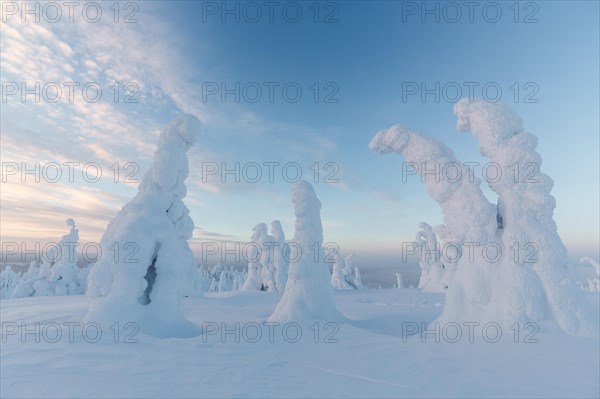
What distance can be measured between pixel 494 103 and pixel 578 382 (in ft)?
27.8

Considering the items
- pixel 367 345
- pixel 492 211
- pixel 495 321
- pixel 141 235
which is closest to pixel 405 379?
pixel 367 345

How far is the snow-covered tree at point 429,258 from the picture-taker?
108 ft

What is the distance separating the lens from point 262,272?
36.5 metres

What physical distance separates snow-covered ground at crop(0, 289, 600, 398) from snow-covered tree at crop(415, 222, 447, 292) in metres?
25.3

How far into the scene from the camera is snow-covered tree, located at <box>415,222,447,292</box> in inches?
1300

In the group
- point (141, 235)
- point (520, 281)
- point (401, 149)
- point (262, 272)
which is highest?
point (401, 149)

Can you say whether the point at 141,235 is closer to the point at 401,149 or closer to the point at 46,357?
the point at 46,357

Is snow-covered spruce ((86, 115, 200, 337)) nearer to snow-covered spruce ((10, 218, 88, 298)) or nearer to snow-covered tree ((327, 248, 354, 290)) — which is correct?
snow-covered spruce ((10, 218, 88, 298))

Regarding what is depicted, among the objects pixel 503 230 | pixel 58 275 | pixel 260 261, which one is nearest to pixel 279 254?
pixel 260 261

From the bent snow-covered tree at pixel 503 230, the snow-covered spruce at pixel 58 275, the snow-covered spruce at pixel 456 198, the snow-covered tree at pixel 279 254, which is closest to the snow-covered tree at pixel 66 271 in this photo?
the snow-covered spruce at pixel 58 275

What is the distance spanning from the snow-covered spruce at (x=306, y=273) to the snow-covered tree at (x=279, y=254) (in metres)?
21.1

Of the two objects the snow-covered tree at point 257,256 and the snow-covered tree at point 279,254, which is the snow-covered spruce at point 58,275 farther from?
the snow-covered tree at point 279,254

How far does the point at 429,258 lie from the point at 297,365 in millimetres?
33995

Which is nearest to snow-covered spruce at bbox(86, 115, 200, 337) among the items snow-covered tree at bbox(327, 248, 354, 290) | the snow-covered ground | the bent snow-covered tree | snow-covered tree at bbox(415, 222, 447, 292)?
the snow-covered ground
